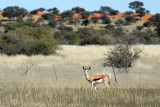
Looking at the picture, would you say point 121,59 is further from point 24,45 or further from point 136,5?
point 136,5

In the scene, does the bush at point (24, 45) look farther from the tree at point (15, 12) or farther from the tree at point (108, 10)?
the tree at point (108, 10)

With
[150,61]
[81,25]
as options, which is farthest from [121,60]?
[81,25]

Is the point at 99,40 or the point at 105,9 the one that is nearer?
the point at 99,40

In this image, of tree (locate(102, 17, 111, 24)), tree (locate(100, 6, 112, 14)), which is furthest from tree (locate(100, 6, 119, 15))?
tree (locate(102, 17, 111, 24))

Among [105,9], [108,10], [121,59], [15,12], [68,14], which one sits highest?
[105,9]

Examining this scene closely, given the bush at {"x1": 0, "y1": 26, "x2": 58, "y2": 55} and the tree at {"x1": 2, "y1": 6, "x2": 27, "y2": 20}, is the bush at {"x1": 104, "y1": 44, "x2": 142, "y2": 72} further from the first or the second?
the tree at {"x1": 2, "y1": 6, "x2": 27, "y2": 20}

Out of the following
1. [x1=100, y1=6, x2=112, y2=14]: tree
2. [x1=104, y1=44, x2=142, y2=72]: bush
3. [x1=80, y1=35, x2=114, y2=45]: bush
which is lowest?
[x1=80, y1=35, x2=114, y2=45]: bush

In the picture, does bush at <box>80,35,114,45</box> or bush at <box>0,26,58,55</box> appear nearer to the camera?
bush at <box>0,26,58,55</box>

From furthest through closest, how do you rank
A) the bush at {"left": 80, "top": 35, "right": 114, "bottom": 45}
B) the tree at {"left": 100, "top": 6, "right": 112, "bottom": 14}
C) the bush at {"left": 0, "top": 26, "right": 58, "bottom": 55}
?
1. the tree at {"left": 100, "top": 6, "right": 112, "bottom": 14}
2. the bush at {"left": 80, "top": 35, "right": 114, "bottom": 45}
3. the bush at {"left": 0, "top": 26, "right": 58, "bottom": 55}

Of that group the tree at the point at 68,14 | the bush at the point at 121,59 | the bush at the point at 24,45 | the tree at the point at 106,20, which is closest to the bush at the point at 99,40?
the bush at the point at 24,45

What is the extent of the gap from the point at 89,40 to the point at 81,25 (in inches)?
2362

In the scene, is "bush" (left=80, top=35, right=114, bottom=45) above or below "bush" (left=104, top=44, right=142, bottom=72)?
below

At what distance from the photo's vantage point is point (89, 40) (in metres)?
53.3

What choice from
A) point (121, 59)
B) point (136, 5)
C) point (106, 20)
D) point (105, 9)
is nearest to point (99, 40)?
point (121, 59)
